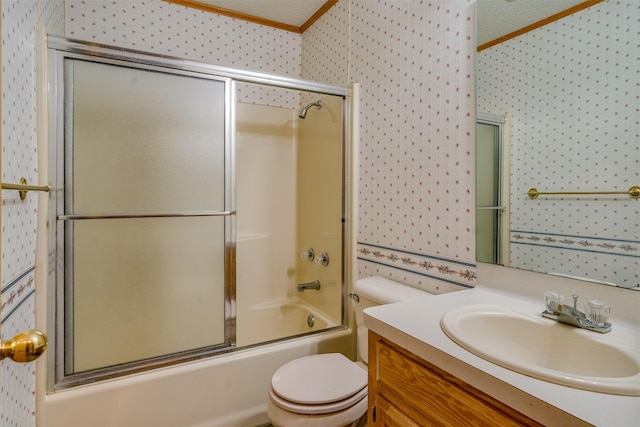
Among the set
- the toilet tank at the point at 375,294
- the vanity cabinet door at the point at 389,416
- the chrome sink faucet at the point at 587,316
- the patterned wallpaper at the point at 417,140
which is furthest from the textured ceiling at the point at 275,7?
the vanity cabinet door at the point at 389,416

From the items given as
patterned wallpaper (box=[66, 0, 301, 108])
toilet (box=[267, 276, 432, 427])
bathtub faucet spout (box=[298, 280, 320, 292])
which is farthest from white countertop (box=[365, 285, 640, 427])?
patterned wallpaper (box=[66, 0, 301, 108])

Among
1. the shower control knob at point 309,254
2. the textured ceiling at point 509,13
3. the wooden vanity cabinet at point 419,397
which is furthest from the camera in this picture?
the shower control knob at point 309,254

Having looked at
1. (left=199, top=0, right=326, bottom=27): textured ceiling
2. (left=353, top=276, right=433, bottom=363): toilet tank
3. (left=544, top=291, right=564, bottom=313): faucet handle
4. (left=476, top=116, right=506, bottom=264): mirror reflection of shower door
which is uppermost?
(left=199, top=0, right=326, bottom=27): textured ceiling

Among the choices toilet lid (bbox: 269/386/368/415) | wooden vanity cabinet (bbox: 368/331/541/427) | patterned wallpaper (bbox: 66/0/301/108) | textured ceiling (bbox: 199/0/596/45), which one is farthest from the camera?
patterned wallpaper (bbox: 66/0/301/108)

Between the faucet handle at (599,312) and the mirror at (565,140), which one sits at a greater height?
the mirror at (565,140)

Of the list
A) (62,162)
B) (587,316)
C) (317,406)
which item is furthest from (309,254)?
(587,316)

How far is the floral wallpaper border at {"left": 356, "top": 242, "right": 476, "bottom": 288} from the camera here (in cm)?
145

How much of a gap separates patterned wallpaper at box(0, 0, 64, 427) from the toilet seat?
A: 2.75 ft

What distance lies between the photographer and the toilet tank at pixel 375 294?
1.57 metres

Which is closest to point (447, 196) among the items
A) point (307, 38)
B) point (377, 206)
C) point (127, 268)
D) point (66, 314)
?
point (377, 206)

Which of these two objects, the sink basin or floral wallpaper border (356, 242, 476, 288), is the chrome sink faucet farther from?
floral wallpaper border (356, 242, 476, 288)

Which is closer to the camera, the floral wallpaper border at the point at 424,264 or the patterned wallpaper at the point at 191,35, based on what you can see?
the floral wallpaper border at the point at 424,264

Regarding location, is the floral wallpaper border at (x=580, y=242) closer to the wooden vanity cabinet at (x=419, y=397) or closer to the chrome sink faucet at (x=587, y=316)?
the chrome sink faucet at (x=587, y=316)

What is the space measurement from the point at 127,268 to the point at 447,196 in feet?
4.56
